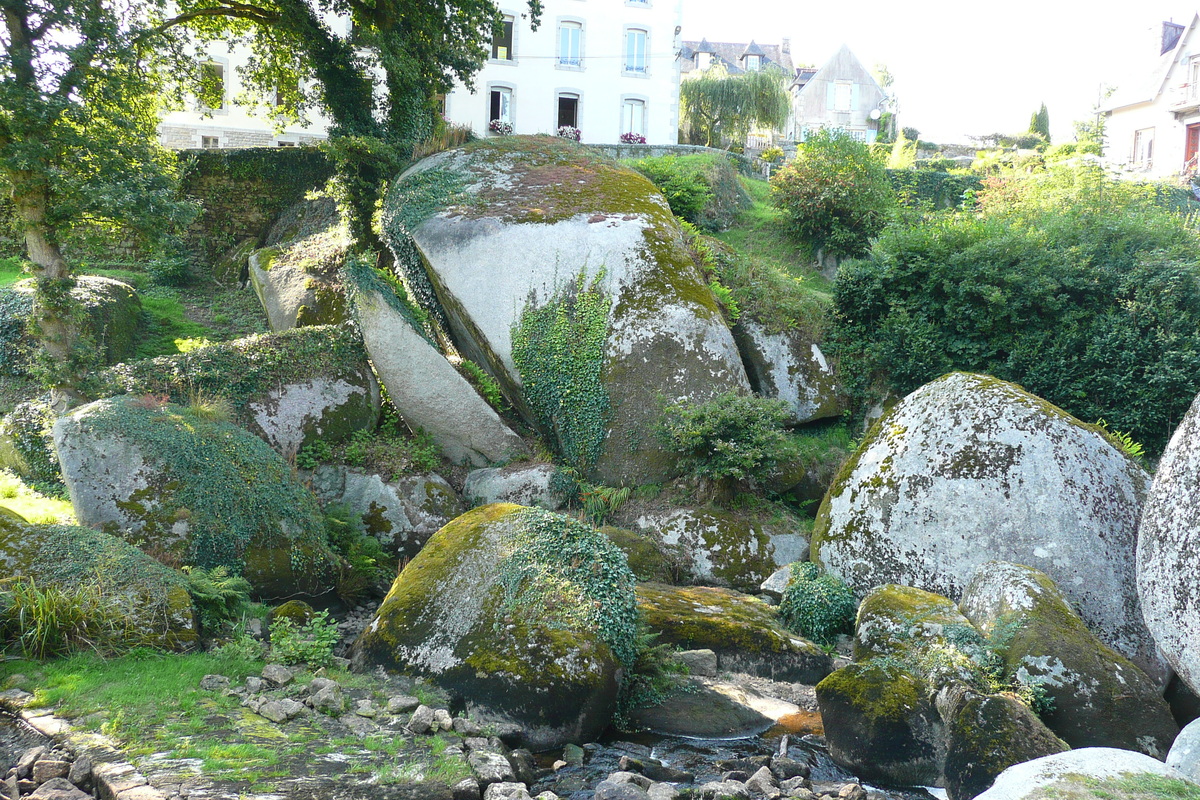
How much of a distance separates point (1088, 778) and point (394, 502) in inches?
387

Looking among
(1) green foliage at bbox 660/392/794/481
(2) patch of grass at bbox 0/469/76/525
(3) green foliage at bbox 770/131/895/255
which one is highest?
(3) green foliage at bbox 770/131/895/255

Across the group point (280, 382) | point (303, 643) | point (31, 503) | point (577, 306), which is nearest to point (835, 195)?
point (577, 306)

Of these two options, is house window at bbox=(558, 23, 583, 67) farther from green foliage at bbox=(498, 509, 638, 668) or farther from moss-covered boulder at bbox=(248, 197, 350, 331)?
green foliage at bbox=(498, 509, 638, 668)

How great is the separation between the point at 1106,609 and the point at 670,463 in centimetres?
637

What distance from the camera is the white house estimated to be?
3550 cm

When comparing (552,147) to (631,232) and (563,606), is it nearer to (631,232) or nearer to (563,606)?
Result: (631,232)

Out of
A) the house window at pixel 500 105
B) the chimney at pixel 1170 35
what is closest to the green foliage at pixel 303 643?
the house window at pixel 500 105

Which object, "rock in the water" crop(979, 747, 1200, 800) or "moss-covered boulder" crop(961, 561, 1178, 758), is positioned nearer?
"rock in the water" crop(979, 747, 1200, 800)

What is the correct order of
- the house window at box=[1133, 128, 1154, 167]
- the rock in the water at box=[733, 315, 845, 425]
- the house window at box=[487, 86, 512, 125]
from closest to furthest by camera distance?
the rock in the water at box=[733, 315, 845, 425] → the house window at box=[487, 86, 512, 125] → the house window at box=[1133, 128, 1154, 167]

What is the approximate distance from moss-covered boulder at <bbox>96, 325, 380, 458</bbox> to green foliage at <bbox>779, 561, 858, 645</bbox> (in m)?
7.67

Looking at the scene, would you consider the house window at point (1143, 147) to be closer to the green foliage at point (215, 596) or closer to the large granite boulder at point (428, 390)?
the large granite boulder at point (428, 390)

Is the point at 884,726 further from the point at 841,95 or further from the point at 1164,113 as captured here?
the point at 841,95

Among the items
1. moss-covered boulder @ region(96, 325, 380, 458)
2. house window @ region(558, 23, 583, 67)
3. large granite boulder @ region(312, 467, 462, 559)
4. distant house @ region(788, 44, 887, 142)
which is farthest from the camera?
distant house @ region(788, 44, 887, 142)

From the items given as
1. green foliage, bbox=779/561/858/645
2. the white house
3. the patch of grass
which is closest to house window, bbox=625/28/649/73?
the white house
